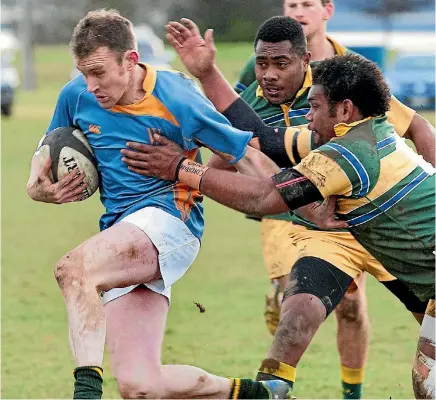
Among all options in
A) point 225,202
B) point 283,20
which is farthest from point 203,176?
point 283,20

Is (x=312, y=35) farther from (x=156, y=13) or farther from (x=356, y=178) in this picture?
(x=156, y=13)

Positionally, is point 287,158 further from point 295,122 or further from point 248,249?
point 248,249

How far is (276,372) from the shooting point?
5.98m

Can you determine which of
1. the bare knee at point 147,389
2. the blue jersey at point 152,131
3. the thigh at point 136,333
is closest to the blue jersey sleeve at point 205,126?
the blue jersey at point 152,131

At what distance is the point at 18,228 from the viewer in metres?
15.3

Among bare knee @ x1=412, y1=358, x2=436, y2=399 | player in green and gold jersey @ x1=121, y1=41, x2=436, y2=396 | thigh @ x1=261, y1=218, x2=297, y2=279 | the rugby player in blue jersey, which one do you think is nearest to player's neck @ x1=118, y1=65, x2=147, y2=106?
the rugby player in blue jersey

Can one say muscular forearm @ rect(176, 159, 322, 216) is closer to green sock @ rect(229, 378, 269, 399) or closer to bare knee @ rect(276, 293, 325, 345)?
bare knee @ rect(276, 293, 325, 345)

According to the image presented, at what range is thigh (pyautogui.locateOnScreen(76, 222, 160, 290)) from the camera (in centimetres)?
547

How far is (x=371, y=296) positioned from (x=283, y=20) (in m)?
4.75

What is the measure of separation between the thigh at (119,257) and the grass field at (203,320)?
1.89m

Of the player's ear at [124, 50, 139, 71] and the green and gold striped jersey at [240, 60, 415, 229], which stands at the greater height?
the player's ear at [124, 50, 139, 71]

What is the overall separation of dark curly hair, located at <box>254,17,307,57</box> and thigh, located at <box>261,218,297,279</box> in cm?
Result: 122

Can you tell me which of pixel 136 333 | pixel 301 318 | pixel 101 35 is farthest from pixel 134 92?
pixel 301 318

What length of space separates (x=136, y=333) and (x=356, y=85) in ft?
5.53
